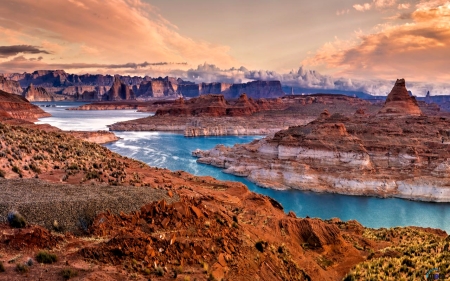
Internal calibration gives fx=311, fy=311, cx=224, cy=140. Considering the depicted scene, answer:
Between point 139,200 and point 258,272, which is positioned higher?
point 139,200

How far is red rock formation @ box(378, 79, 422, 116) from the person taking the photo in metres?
75.7

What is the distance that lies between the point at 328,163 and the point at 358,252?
90.8 feet

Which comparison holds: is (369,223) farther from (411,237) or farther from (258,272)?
(258,272)

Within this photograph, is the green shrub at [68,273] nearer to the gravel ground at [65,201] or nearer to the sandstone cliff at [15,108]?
the gravel ground at [65,201]

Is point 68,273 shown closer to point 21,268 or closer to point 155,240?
point 21,268

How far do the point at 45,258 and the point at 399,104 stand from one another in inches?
3329

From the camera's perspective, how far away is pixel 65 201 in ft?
43.2

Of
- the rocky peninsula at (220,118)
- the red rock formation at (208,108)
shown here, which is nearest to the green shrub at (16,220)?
the rocky peninsula at (220,118)

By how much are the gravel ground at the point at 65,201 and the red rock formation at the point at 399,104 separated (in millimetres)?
74231

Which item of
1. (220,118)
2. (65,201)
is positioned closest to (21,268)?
(65,201)

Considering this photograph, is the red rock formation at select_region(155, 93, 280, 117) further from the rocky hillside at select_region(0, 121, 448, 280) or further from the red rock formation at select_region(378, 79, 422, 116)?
the rocky hillside at select_region(0, 121, 448, 280)

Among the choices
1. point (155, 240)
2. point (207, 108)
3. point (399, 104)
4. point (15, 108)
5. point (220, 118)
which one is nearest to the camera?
point (155, 240)

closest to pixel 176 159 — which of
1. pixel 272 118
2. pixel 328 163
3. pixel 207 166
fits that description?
pixel 207 166

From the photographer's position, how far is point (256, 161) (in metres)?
49.9
